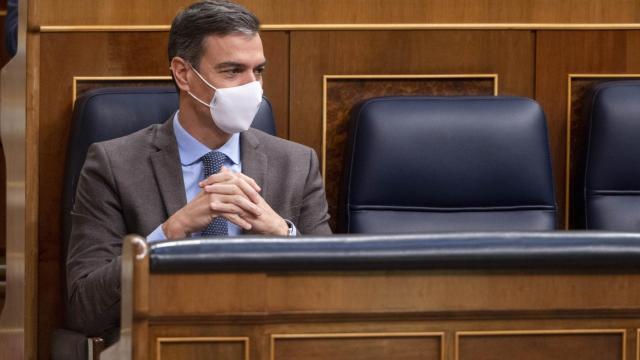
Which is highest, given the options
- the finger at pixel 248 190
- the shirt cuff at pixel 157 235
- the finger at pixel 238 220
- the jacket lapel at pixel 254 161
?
the jacket lapel at pixel 254 161

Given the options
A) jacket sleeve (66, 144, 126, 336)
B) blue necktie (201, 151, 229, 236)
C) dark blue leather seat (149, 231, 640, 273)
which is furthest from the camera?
blue necktie (201, 151, 229, 236)

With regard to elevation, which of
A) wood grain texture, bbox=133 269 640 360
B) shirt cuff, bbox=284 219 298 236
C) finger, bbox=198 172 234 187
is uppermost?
finger, bbox=198 172 234 187

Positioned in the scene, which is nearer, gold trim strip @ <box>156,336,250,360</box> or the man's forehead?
gold trim strip @ <box>156,336,250,360</box>

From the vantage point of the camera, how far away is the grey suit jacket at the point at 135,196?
1.34 meters

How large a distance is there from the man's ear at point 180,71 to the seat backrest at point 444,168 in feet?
0.76

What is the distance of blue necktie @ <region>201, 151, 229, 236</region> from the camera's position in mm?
1428

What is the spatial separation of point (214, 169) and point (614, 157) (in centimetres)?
54

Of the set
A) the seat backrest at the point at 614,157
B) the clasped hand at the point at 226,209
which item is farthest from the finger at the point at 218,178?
the seat backrest at the point at 614,157

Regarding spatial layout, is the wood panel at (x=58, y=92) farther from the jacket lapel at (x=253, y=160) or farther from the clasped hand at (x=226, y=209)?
the clasped hand at (x=226, y=209)

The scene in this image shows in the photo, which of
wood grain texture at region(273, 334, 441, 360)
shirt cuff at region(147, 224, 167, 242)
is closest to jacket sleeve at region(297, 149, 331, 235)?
shirt cuff at region(147, 224, 167, 242)

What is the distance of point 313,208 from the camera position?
151cm

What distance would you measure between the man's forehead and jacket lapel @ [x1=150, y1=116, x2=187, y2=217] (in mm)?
106

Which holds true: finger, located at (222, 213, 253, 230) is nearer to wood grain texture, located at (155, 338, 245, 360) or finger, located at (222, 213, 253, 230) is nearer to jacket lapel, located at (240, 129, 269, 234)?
jacket lapel, located at (240, 129, 269, 234)

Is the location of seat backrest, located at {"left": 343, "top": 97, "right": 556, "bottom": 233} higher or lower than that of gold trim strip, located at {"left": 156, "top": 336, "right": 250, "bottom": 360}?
higher
